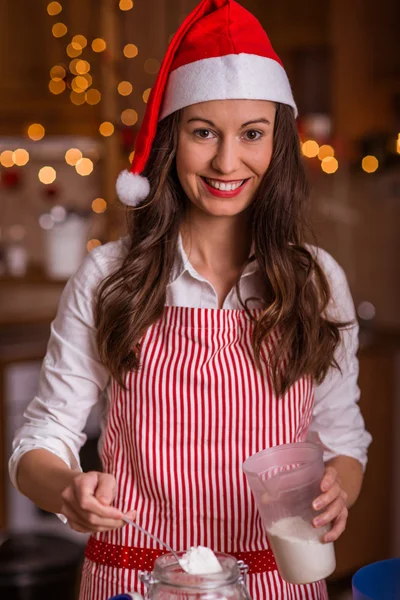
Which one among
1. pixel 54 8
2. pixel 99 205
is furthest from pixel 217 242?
pixel 54 8

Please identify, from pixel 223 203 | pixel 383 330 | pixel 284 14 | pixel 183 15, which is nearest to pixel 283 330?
pixel 223 203

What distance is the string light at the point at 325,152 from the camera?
3.26 metres

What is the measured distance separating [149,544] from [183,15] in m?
2.85

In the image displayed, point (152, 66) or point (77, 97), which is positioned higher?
point (152, 66)

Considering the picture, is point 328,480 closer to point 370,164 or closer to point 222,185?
point 222,185

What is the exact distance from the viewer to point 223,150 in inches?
48.4

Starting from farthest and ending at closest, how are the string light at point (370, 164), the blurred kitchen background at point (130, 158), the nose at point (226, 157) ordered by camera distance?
the string light at point (370, 164) < the blurred kitchen background at point (130, 158) < the nose at point (226, 157)

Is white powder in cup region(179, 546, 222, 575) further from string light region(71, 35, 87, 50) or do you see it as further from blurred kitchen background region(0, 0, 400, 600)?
string light region(71, 35, 87, 50)

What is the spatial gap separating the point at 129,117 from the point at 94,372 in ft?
8.25

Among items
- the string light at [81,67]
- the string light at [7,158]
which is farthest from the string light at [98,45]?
the string light at [7,158]

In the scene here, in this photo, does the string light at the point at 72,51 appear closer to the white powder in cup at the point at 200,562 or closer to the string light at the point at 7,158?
the string light at the point at 7,158

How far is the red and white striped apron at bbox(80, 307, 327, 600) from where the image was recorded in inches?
51.4

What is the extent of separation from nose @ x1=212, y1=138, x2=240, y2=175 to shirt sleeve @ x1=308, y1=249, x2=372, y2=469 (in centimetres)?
28

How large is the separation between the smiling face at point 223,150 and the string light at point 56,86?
2.63 metres
